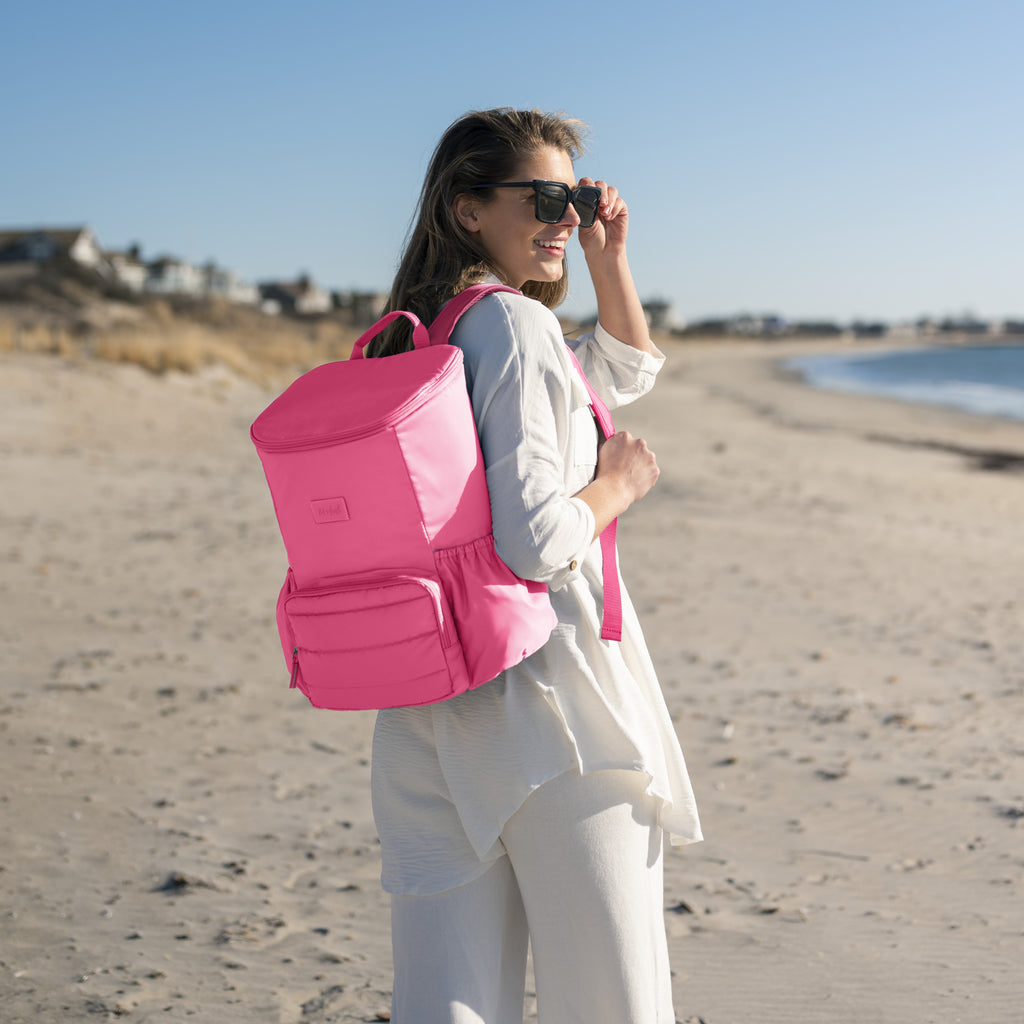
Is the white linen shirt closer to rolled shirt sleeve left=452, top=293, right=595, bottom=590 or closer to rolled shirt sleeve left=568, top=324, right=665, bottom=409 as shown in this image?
rolled shirt sleeve left=452, top=293, right=595, bottom=590

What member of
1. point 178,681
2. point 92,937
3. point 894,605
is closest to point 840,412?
point 894,605

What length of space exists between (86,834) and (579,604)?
2709 mm

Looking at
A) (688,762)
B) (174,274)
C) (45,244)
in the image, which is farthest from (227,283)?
(688,762)

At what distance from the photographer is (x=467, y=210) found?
1752 mm

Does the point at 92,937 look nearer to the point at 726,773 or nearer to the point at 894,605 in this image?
the point at 726,773

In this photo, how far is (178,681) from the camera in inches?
206

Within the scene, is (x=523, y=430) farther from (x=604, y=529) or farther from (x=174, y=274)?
(x=174, y=274)

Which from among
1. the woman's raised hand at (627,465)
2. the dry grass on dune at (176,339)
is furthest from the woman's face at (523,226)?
the dry grass on dune at (176,339)

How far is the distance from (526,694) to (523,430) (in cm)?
39

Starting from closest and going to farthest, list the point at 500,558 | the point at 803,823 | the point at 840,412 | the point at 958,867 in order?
the point at 500,558 → the point at 958,867 → the point at 803,823 → the point at 840,412

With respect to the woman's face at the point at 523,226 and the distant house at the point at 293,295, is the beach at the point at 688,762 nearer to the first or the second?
the woman's face at the point at 523,226

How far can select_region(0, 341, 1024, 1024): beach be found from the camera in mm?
2846

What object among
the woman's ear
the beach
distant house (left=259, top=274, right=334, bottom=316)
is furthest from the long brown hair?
distant house (left=259, top=274, right=334, bottom=316)

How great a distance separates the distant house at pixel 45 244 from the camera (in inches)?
2435
